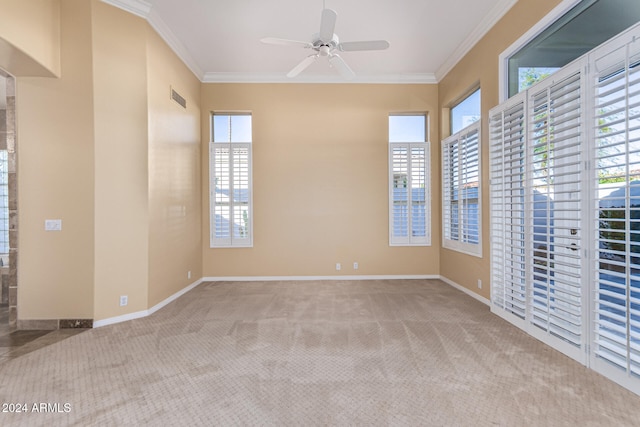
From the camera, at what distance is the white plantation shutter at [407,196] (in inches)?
204

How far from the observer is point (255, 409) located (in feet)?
6.07

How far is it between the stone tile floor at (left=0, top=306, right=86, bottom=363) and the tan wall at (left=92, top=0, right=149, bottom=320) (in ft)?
1.13

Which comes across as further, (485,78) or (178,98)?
(178,98)

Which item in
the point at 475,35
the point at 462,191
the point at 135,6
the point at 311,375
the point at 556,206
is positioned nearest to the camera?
the point at 311,375

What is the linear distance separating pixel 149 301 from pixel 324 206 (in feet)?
9.65

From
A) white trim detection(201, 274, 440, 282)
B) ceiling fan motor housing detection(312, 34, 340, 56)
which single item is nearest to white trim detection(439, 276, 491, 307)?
white trim detection(201, 274, 440, 282)

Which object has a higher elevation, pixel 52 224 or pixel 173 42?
pixel 173 42

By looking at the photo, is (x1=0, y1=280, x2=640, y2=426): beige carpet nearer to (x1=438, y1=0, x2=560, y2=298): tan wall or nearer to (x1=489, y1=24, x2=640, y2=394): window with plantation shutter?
(x1=489, y1=24, x2=640, y2=394): window with plantation shutter

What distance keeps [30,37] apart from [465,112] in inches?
206

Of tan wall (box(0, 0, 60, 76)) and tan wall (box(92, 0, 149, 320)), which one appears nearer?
tan wall (box(0, 0, 60, 76))

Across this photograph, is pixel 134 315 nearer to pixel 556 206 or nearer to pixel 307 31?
pixel 307 31

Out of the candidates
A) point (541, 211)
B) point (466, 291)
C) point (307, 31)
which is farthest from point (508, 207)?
point (307, 31)

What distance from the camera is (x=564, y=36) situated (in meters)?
2.70

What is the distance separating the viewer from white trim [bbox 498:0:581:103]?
260 cm
